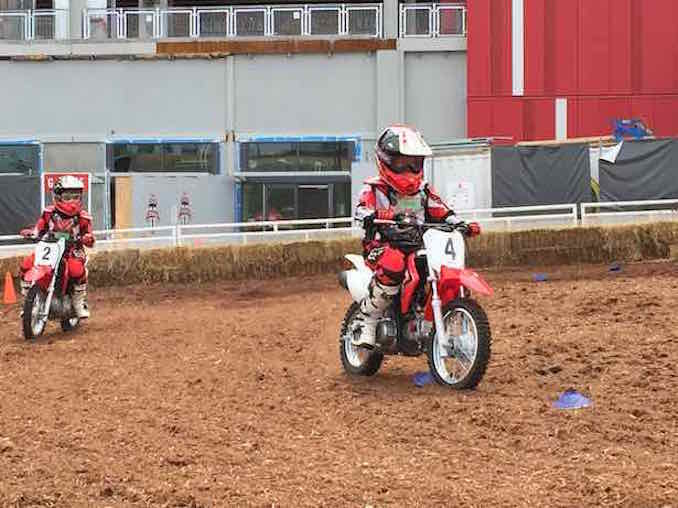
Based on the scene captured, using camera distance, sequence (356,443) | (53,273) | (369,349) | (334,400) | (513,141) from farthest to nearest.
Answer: (513,141) < (53,273) < (369,349) < (334,400) < (356,443)

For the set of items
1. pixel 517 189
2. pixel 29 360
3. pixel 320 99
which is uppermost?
pixel 320 99

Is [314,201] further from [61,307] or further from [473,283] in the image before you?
[473,283]

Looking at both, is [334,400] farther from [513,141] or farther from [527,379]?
[513,141]

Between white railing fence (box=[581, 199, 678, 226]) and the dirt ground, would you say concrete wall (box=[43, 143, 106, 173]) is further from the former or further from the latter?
the dirt ground

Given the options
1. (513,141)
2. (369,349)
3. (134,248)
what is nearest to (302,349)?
(369,349)

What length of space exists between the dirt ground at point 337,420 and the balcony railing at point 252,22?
2206 cm

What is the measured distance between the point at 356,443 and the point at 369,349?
7.68 feet

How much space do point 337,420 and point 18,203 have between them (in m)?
21.8

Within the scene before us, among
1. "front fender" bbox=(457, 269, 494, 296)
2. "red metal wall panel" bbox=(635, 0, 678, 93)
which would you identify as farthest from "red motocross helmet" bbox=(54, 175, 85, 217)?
"red metal wall panel" bbox=(635, 0, 678, 93)

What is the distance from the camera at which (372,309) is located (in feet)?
26.9

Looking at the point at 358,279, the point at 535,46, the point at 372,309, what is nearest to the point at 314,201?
the point at 535,46

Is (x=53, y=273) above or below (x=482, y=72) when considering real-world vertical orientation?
below

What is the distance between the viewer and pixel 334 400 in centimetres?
742

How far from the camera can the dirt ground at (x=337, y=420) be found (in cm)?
A: 493
